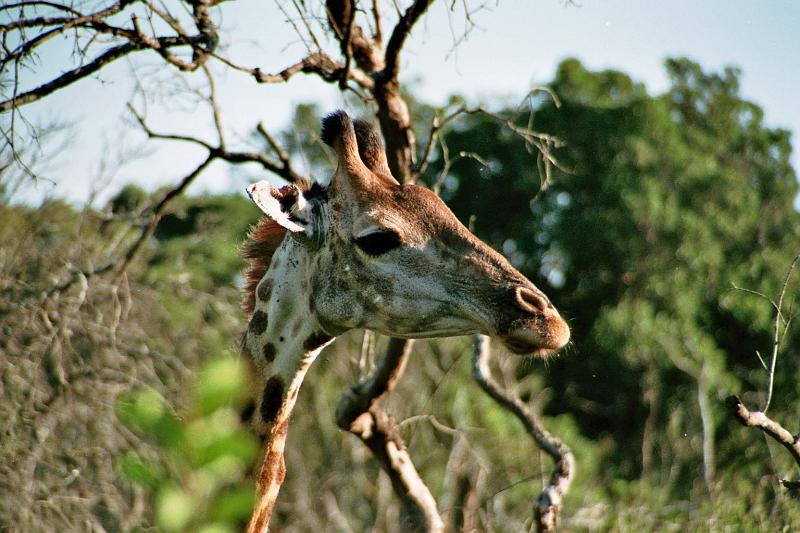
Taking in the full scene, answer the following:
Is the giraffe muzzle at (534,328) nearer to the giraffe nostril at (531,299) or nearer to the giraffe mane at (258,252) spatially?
the giraffe nostril at (531,299)

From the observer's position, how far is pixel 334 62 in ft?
18.6

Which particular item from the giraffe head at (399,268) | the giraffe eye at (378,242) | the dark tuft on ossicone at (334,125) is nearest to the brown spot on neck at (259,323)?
the giraffe head at (399,268)

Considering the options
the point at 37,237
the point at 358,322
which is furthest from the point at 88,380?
the point at 358,322

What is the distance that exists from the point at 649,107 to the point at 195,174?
72.6 ft

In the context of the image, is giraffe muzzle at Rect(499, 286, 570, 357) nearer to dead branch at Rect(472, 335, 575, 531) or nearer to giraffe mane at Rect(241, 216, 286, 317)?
giraffe mane at Rect(241, 216, 286, 317)

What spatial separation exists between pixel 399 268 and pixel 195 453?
2.50 metres

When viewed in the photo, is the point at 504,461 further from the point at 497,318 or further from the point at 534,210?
the point at 497,318

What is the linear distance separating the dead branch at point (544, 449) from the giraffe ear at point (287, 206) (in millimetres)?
1981

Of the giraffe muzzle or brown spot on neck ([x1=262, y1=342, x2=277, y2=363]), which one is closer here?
the giraffe muzzle

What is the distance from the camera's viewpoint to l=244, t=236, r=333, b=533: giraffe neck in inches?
147

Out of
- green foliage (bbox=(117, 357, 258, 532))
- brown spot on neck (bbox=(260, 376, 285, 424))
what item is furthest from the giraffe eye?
green foliage (bbox=(117, 357, 258, 532))

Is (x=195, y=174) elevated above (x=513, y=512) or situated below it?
above

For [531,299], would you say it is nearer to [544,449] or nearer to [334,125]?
[334,125]

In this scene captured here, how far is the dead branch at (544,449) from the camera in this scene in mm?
4730
